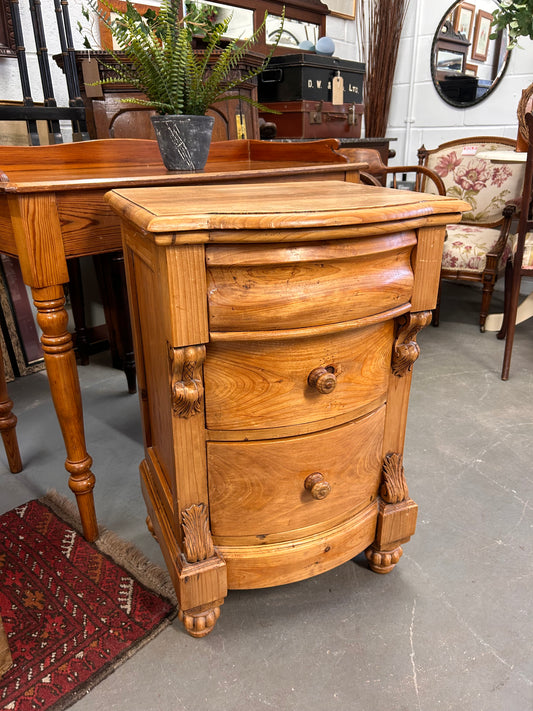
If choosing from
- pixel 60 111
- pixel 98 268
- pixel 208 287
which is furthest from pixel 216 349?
pixel 60 111

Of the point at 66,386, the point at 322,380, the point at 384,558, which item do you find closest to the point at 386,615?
the point at 384,558

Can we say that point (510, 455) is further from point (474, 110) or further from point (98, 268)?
point (474, 110)

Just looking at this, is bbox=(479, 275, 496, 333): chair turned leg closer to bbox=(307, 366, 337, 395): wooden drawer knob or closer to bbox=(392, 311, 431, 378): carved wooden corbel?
bbox=(392, 311, 431, 378): carved wooden corbel

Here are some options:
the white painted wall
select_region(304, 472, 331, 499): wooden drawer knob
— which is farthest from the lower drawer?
the white painted wall

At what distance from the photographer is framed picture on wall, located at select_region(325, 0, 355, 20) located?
3.70 m

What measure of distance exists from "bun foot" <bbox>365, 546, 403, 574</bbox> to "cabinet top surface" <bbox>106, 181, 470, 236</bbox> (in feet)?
2.53

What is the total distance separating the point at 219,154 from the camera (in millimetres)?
1933

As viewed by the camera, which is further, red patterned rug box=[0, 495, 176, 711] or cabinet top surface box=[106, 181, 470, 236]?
red patterned rug box=[0, 495, 176, 711]

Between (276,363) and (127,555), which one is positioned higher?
(276,363)

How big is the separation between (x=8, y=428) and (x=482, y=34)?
12.8ft

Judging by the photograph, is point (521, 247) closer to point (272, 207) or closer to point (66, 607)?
point (272, 207)

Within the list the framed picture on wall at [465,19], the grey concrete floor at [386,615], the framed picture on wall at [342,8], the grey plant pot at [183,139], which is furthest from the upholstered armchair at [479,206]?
the grey plant pot at [183,139]

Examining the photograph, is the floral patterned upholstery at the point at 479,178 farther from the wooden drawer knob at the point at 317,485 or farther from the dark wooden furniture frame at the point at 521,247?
the wooden drawer knob at the point at 317,485

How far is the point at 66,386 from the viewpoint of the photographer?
125 centimetres
